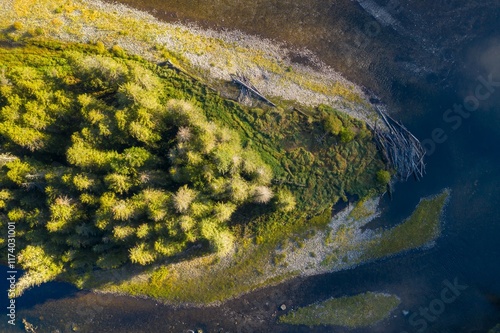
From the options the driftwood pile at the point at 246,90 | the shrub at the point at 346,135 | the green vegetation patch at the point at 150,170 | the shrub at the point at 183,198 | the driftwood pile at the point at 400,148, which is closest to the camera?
the shrub at the point at 183,198

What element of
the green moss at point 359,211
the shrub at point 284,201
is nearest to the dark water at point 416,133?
the green moss at point 359,211

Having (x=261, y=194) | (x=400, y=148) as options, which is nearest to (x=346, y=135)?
(x=400, y=148)

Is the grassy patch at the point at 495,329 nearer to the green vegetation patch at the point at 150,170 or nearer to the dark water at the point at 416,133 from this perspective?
the dark water at the point at 416,133

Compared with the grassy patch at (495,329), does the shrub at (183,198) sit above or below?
below

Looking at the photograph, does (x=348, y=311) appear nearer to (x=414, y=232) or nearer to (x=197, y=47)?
(x=414, y=232)

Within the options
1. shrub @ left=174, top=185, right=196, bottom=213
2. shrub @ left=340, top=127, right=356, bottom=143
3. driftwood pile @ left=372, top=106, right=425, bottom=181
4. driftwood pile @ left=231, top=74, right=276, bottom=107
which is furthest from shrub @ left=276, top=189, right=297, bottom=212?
driftwood pile @ left=372, top=106, right=425, bottom=181

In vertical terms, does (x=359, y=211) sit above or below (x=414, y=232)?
below

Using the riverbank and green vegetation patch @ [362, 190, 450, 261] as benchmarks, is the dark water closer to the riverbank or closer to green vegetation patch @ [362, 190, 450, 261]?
green vegetation patch @ [362, 190, 450, 261]
